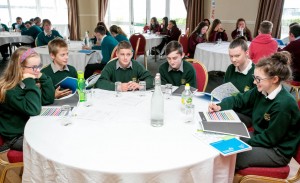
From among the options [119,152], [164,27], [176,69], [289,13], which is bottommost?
[119,152]

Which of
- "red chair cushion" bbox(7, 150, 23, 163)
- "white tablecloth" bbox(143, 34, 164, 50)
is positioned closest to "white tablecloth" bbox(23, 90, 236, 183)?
"red chair cushion" bbox(7, 150, 23, 163)

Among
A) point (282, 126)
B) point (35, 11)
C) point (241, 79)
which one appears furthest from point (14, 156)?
point (35, 11)

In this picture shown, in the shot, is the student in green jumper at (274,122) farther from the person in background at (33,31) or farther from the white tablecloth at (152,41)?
the person in background at (33,31)

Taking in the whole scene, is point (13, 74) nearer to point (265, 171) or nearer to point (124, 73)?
point (124, 73)

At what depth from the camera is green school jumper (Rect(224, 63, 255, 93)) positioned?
2281 mm

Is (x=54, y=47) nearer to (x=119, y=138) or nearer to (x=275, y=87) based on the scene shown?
(x=119, y=138)

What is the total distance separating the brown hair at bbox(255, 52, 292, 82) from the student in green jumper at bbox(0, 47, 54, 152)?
1522 millimetres

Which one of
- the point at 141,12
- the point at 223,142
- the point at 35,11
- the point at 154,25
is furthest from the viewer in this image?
the point at 35,11

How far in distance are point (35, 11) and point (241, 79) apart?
31.7ft

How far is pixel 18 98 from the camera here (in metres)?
1.68

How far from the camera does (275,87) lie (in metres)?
1.62

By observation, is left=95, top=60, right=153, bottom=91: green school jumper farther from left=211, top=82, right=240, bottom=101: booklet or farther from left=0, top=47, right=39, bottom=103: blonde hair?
left=0, top=47, right=39, bottom=103: blonde hair

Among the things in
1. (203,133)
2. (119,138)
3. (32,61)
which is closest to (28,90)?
(32,61)

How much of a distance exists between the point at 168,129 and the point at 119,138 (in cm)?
30
